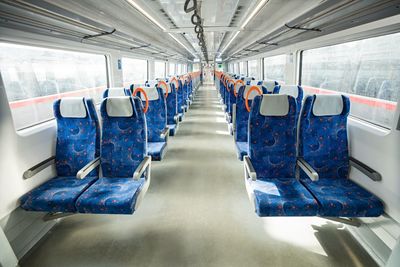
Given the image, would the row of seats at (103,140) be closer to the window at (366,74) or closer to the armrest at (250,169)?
the armrest at (250,169)

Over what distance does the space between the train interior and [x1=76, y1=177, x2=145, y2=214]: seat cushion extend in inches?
0.4

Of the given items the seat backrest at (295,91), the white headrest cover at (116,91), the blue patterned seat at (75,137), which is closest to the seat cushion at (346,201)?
the seat backrest at (295,91)

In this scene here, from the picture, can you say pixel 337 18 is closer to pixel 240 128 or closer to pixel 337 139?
pixel 337 139

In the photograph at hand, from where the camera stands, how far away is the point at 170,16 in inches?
174

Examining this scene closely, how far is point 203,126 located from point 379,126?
5002 mm

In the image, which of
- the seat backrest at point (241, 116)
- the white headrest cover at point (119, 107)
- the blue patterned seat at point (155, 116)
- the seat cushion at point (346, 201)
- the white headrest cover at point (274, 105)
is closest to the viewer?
the seat cushion at point (346, 201)

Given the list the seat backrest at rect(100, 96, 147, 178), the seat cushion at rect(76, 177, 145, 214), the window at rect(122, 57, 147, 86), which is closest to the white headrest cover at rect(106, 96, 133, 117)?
the seat backrest at rect(100, 96, 147, 178)

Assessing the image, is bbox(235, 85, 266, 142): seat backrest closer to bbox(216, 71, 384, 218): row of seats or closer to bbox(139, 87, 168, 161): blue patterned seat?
bbox(139, 87, 168, 161): blue patterned seat

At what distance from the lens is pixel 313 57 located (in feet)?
16.6

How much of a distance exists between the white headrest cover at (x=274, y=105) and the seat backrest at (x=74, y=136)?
1813mm

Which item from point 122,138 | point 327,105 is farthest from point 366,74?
point 122,138

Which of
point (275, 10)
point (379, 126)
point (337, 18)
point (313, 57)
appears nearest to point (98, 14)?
point (275, 10)

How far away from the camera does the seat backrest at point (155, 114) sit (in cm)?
420

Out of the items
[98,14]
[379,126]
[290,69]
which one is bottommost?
[379,126]
